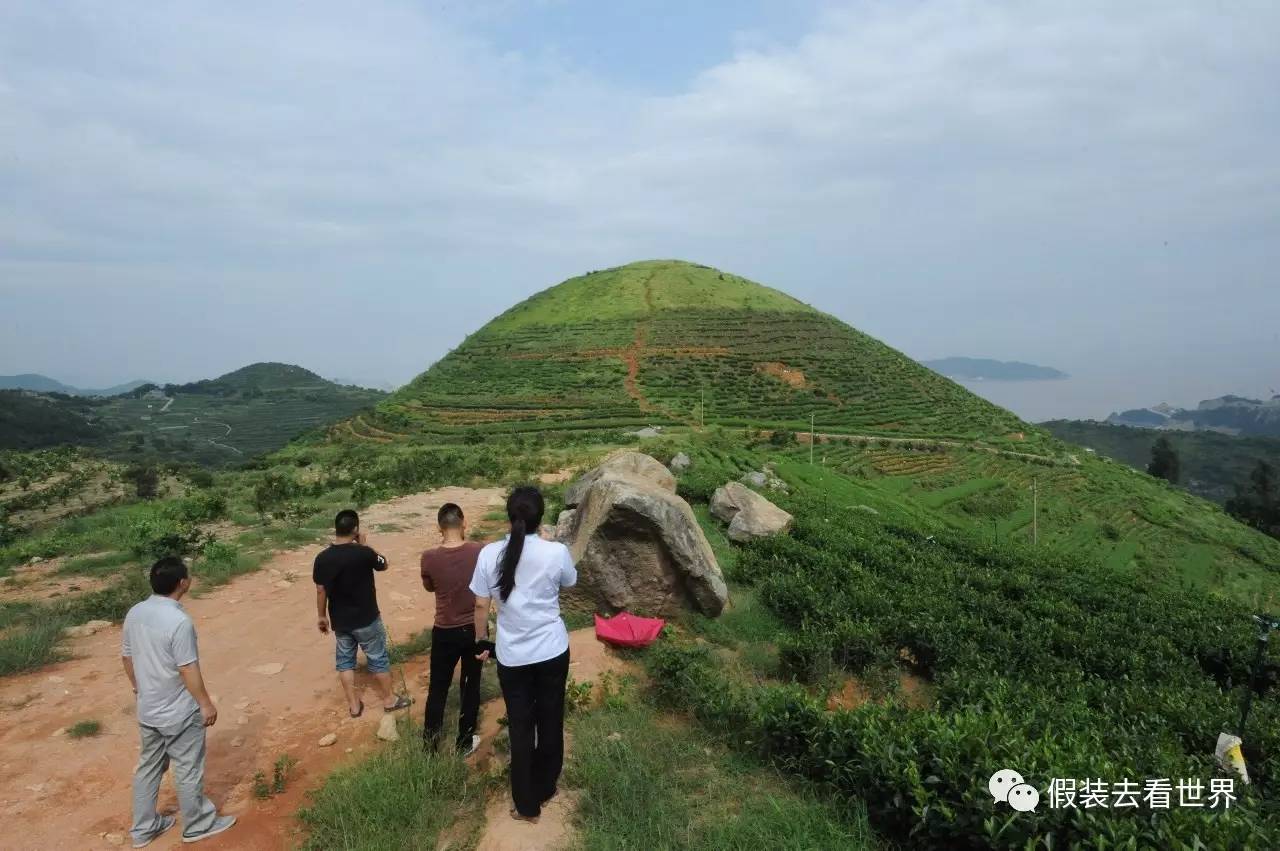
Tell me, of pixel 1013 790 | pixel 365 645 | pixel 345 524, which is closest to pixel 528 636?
pixel 345 524

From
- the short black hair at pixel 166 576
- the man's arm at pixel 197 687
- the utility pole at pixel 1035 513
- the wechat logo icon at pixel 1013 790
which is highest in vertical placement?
the short black hair at pixel 166 576

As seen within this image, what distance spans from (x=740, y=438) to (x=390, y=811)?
38238 millimetres

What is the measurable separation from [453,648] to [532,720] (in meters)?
1.22

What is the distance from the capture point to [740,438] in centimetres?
4138

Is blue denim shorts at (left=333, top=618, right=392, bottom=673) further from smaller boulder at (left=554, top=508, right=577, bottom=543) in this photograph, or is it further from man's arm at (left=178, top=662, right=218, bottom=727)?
smaller boulder at (left=554, top=508, right=577, bottom=543)

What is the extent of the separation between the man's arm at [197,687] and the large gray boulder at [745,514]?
954cm

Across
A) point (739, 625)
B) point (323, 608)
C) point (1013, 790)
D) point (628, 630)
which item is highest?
point (323, 608)

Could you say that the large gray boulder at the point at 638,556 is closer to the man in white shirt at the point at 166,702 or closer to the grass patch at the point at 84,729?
the man in white shirt at the point at 166,702

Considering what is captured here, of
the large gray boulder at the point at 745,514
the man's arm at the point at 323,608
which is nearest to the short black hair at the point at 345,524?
the man's arm at the point at 323,608

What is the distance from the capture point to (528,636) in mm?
3910

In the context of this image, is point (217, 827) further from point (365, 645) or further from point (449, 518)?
point (449, 518)

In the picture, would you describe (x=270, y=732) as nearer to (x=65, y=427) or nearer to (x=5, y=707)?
(x=5, y=707)

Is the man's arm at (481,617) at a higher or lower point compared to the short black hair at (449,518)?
lower

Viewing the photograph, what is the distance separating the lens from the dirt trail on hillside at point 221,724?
4359mm
